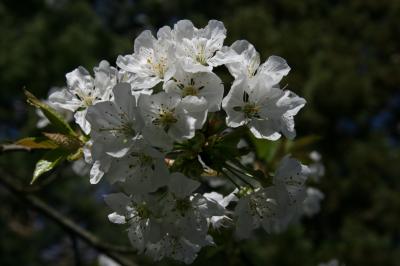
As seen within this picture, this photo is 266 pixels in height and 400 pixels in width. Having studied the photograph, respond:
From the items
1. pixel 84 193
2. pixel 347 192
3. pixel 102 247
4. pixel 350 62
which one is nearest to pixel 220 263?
pixel 102 247

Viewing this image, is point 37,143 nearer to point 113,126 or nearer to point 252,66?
point 113,126

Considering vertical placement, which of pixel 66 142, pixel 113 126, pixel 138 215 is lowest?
pixel 138 215

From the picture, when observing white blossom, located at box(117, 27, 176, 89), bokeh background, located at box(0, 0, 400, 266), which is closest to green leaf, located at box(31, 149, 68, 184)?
white blossom, located at box(117, 27, 176, 89)

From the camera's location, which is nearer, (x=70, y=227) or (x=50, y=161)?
(x=50, y=161)

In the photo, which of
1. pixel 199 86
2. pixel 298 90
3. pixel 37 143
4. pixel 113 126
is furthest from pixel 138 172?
pixel 298 90

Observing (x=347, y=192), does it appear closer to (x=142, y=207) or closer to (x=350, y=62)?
(x=350, y=62)

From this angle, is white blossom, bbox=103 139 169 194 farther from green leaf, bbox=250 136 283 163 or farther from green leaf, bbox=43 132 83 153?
green leaf, bbox=250 136 283 163

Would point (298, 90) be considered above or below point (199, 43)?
below

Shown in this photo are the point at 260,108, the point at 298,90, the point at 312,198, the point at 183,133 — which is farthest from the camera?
the point at 298,90
